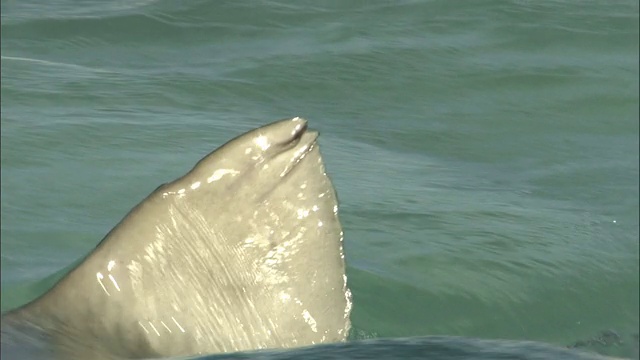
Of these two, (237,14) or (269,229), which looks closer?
(269,229)

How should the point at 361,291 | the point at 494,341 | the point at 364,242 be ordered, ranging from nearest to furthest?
the point at 494,341, the point at 361,291, the point at 364,242

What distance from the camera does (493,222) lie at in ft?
14.0

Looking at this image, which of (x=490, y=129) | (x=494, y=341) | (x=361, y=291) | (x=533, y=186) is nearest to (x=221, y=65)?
(x=490, y=129)

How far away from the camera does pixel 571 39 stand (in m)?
5.71

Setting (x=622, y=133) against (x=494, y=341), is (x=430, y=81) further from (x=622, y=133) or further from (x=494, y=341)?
(x=494, y=341)

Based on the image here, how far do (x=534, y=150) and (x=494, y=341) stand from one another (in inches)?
112

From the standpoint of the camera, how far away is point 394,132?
195 inches

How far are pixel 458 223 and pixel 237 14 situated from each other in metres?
2.02

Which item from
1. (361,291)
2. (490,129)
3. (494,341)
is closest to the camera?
(494,341)

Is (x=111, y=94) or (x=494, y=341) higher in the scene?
(x=494, y=341)

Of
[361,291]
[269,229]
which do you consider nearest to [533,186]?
[361,291]

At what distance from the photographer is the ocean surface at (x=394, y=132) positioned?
12.8ft

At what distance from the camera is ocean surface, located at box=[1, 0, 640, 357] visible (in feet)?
12.8

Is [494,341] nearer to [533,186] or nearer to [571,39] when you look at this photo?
[533,186]
